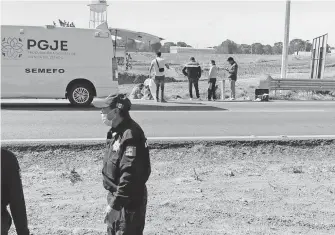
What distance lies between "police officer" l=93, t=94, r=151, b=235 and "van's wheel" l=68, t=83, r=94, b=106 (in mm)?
10670

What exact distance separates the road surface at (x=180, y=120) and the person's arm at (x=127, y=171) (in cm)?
585

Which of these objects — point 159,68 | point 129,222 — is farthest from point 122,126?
point 159,68

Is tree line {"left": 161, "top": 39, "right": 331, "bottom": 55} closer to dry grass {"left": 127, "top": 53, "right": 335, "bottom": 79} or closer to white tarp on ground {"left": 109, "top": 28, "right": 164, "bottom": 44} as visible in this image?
dry grass {"left": 127, "top": 53, "right": 335, "bottom": 79}

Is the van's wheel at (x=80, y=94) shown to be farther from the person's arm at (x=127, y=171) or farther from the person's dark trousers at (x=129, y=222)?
the person's arm at (x=127, y=171)

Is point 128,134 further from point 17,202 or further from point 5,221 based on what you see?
point 5,221

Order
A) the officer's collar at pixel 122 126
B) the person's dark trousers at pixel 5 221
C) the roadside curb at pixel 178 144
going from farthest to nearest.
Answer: the roadside curb at pixel 178 144
the officer's collar at pixel 122 126
the person's dark trousers at pixel 5 221

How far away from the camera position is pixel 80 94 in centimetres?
1430

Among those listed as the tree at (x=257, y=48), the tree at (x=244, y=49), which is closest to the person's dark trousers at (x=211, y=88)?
the tree at (x=244, y=49)

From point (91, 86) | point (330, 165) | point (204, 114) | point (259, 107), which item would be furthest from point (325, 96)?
point (330, 165)

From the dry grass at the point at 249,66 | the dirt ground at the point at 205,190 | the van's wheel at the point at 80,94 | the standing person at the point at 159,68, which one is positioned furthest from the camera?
the dry grass at the point at 249,66

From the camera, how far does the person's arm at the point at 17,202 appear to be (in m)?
3.11

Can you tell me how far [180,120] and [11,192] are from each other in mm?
8944

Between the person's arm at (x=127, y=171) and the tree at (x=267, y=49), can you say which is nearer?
the person's arm at (x=127, y=171)

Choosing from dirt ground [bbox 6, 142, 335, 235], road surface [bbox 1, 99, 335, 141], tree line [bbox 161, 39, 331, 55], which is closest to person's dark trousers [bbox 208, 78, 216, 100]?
road surface [bbox 1, 99, 335, 141]
